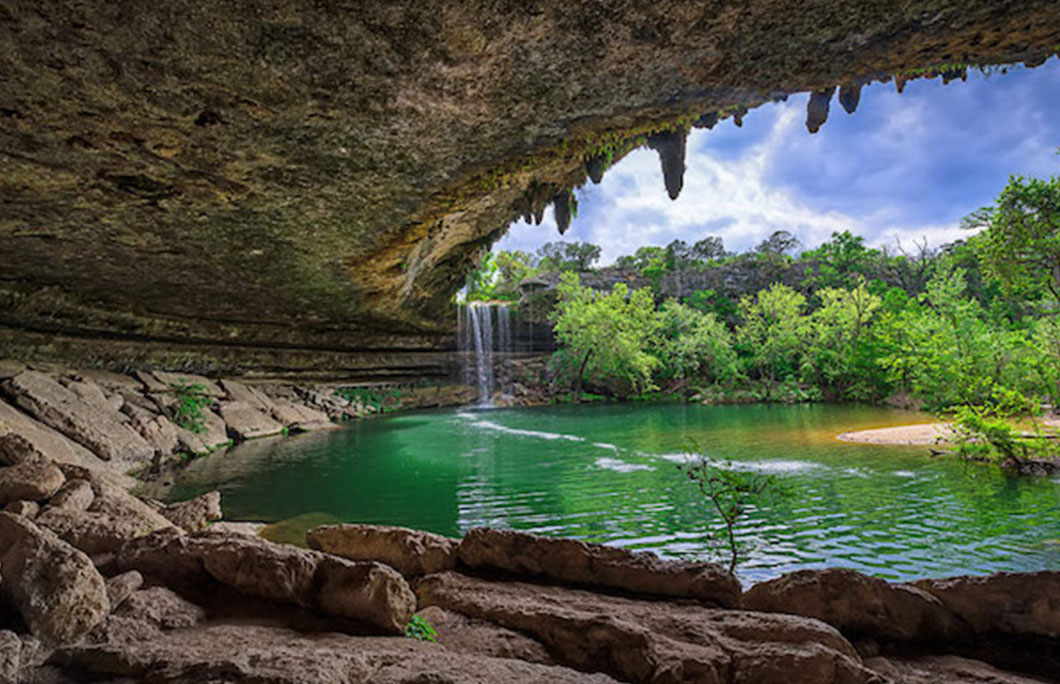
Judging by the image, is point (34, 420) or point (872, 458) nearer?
point (34, 420)

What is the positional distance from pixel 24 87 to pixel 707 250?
51.9 meters

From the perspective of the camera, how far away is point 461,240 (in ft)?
32.3

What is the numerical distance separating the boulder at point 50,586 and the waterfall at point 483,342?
23172 mm

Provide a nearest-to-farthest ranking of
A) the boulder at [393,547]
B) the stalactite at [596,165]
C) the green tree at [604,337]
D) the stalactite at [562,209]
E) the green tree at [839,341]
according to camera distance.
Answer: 1. the boulder at [393,547]
2. the stalactite at [596,165]
3. the stalactite at [562,209]
4. the green tree at [839,341]
5. the green tree at [604,337]

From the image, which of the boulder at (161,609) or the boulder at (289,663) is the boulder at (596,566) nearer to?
the boulder at (289,663)

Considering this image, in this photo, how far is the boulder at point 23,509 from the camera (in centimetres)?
367

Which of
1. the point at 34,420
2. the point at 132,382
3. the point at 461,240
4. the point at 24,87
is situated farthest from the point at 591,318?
the point at 24,87

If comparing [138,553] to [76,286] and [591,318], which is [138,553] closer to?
[76,286]

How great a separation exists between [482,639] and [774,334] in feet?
108

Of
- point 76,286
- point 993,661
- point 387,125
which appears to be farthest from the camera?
point 76,286

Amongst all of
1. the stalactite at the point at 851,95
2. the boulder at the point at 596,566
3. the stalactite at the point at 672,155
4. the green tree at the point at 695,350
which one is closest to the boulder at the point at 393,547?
the boulder at the point at 596,566

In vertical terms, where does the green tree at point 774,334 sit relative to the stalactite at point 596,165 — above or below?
below

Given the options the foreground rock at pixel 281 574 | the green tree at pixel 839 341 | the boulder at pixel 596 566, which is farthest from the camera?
the green tree at pixel 839 341

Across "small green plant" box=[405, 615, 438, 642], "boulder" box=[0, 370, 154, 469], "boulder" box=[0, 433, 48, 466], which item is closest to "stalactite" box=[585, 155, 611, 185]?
"small green plant" box=[405, 615, 438, 642]
